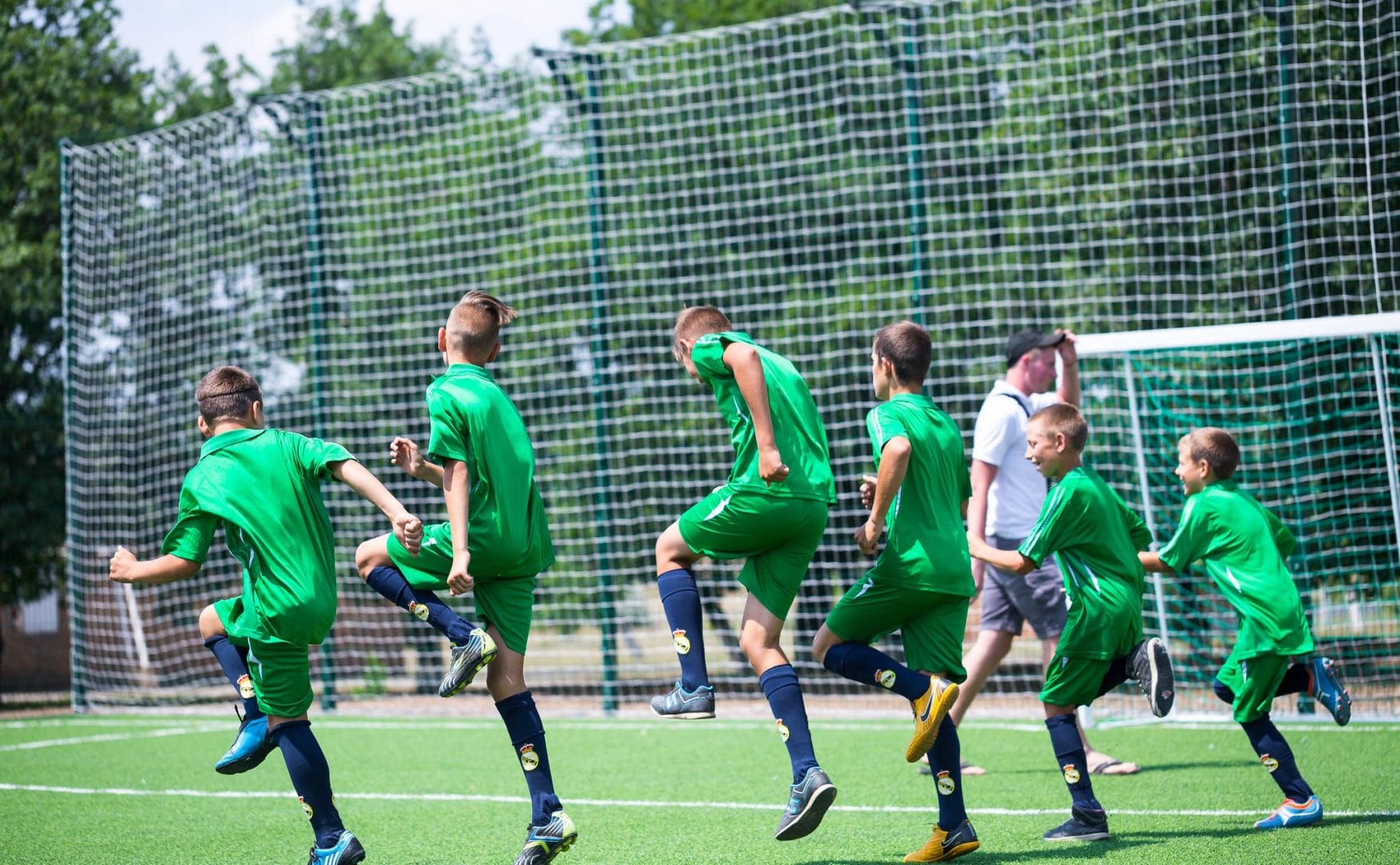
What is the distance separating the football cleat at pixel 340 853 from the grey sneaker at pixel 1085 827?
8.24 ft

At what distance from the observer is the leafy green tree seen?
14773 millimetres

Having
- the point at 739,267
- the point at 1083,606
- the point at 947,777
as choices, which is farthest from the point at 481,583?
the point at 739,267

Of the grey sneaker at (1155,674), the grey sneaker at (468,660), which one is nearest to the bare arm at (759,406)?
the grey sneaker at (468,660)

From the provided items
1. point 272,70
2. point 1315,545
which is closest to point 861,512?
point 1315,545

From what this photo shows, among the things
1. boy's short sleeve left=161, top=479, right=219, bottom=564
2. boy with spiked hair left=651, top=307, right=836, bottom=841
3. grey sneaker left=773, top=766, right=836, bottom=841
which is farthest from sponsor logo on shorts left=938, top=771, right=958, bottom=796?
boy's short sleeve left=161, top=479, right=219, bottom=564

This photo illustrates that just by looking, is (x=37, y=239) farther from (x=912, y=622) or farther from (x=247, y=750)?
(x=912, y=622)

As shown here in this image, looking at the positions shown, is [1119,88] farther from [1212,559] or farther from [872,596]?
[872,596]

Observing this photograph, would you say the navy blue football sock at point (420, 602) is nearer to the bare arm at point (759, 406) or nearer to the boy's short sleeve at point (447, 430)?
the boy's short sleeve at point (447, 430)

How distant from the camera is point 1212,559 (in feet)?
18.1

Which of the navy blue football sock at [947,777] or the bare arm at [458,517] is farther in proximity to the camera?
the navy blue football sock at [947,777]

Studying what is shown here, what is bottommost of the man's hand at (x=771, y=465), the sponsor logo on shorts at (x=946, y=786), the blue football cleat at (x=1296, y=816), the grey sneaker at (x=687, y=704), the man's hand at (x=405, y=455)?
the blue football cleat at (x=1296, y=816)

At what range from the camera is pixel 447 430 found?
4543mm

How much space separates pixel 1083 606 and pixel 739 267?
322 inches

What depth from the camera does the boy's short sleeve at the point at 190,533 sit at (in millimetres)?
4516
